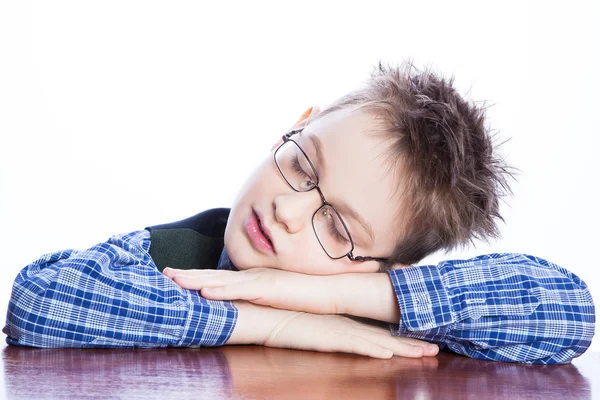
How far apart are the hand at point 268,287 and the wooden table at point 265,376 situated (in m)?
0.09

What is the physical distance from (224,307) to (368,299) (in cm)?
25

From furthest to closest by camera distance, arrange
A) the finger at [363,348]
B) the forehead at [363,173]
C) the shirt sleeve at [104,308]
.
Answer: the forehead at [363,173] < the finger at [363,348] < the shirt sleeve at [104,308]

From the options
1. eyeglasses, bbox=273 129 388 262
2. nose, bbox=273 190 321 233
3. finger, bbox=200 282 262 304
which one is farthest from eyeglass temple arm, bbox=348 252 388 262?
finger, bbox=200 282 262 304

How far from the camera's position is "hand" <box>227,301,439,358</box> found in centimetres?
119

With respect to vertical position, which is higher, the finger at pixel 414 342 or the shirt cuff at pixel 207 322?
the shirt cuff at pixel 207 322

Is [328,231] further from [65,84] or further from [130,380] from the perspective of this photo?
[65,84]

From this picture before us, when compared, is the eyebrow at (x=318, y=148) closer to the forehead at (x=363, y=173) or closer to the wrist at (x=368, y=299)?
the forehead at (x=363, y=173)

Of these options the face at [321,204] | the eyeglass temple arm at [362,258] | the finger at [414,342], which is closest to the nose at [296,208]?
the face at [321,204]

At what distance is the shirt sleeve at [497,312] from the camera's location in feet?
4.01

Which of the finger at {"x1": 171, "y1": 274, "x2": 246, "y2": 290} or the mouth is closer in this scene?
the finger at {"x1": 171, "y1": 274, "x2": 246, "y2": 290}

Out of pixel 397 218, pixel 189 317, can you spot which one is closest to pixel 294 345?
pixel 189 317

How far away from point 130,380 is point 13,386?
12 cm

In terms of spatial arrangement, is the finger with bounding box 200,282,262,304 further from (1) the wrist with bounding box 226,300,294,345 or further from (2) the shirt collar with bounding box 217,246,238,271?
(2) the shirt collar with bounding box 217,246,238,271

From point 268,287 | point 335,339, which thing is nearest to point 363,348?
point 335,339
